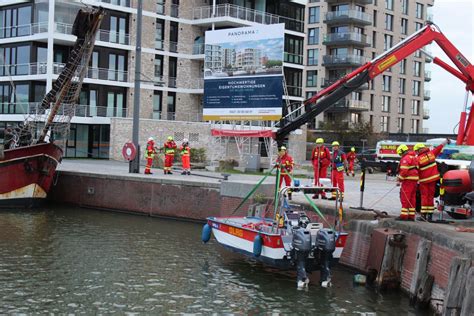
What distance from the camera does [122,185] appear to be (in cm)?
2450

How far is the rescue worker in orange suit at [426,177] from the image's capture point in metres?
14.1

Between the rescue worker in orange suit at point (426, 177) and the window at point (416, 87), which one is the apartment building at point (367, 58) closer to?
the window at point (416, 87)

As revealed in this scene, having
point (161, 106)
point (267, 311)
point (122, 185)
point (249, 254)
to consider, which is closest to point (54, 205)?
point (122, 185)

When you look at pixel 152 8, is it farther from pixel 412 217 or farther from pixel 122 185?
pixel 412 217

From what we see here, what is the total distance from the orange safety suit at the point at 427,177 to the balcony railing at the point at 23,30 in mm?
34573

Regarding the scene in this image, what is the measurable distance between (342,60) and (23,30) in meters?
40.0

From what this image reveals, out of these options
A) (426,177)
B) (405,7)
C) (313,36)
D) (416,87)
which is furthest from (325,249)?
(416,87)

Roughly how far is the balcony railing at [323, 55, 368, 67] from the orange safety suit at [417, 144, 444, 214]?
200 feet

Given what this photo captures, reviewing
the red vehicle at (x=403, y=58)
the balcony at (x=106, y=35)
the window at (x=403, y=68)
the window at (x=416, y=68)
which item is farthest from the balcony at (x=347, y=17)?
the red vehicle at (x=403, y=58)

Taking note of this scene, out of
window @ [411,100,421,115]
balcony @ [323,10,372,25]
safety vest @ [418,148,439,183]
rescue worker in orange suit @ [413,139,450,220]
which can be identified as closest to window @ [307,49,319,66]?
balcony @ [323,10,372,25]

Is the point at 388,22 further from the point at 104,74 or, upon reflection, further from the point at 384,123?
the point at 104,74

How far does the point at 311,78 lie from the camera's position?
255 feet

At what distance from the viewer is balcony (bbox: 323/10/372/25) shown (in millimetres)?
73750

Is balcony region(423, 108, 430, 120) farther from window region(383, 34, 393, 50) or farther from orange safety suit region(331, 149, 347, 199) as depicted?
orange safety suit region(331, 149, 347, 199)
